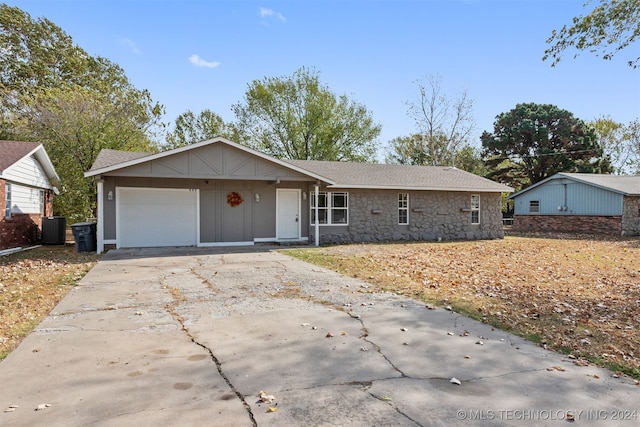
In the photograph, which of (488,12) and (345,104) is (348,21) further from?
(345,104)

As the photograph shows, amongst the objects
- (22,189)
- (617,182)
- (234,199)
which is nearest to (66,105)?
(22,189)

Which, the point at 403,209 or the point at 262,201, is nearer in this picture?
the point at 262,201

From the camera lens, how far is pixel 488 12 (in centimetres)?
1173

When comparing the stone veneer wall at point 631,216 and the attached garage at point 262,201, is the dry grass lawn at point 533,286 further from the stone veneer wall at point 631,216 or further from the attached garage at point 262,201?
the stone veneer wall at point 631,216

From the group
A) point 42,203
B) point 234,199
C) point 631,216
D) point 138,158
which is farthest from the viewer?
point 631,216

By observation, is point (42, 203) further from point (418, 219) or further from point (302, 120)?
point (302, 120)

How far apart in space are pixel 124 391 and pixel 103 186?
1125cm

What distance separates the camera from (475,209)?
1852 cm

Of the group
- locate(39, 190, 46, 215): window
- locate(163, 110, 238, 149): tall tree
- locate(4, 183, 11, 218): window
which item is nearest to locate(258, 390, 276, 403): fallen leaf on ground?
locate(4, 183, 11, 218): window

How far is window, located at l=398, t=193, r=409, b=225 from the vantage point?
671 inches

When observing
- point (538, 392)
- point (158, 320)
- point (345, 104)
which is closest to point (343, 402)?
point (538, 392)

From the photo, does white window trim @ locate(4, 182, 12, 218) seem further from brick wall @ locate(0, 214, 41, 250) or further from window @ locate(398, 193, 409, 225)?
window @ locate(398, 193, 409, 225)

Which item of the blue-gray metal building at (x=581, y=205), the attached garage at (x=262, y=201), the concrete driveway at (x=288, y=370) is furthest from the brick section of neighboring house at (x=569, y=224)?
the concrete driveway at (x=288, y=370)

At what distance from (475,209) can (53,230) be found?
1783 cm
